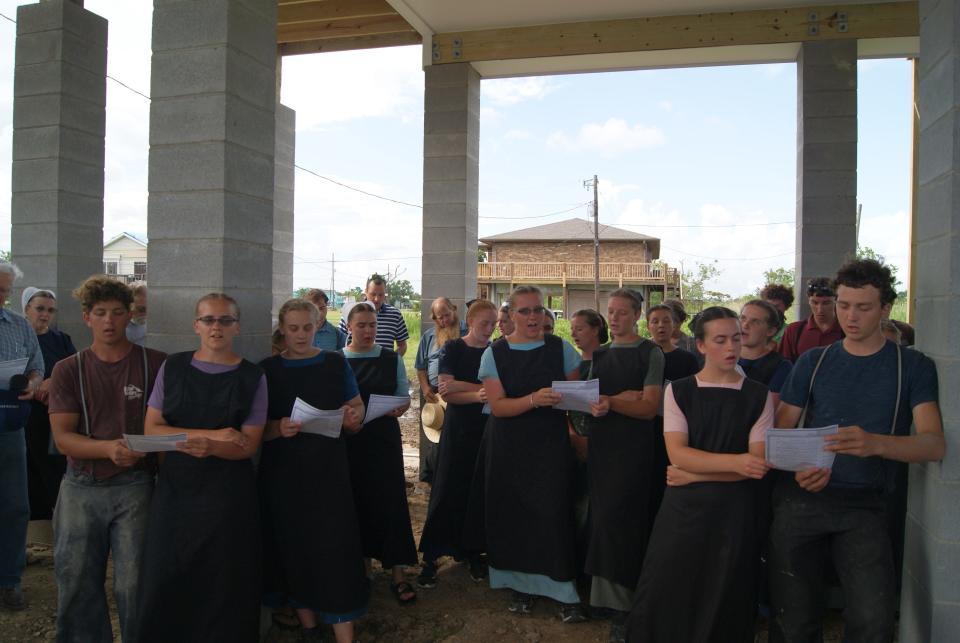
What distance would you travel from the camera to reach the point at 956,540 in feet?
9.34

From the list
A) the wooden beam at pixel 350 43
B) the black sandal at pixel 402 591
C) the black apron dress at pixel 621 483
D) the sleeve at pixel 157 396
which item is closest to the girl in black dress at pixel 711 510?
the black apron dress at pixel 621 483

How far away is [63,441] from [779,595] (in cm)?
324

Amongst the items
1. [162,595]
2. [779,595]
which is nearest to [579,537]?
[779,595]

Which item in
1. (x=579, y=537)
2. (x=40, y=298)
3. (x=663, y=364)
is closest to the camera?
(x=663, y=364)

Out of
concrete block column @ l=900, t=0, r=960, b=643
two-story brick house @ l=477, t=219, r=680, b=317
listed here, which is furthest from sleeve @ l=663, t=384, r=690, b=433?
two-story brick house @ l=477, t=219, r=680, b=317

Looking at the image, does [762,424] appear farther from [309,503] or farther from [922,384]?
[309,503]

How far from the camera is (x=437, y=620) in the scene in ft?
13.4

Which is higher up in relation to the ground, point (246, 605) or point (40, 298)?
point (40, 298)

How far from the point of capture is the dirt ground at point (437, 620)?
387 cm

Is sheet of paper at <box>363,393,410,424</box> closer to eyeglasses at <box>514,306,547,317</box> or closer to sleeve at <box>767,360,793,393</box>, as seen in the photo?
eyeglasses at <box>514,306,547,317</box>

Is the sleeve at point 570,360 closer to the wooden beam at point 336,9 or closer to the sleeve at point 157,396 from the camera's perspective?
the sleeve at point 157,396

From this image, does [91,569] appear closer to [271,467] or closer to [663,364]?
[271,467]

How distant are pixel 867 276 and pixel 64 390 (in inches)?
140

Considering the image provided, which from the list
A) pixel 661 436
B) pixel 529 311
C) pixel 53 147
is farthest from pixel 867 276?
pixel 53 147
